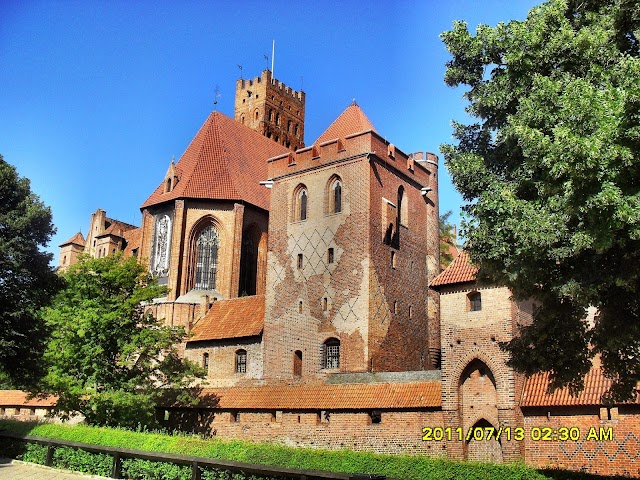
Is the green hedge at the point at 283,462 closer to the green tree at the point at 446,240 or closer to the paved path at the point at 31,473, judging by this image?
the paved path at the point at 31,473

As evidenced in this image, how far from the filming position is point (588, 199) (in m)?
10.2

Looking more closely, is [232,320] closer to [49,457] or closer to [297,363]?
[297,363]

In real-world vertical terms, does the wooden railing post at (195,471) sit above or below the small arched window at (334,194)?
below

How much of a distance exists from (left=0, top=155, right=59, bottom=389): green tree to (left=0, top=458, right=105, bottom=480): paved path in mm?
9632

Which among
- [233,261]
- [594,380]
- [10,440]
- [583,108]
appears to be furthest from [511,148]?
[233,261]

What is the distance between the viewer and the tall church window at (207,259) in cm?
3794

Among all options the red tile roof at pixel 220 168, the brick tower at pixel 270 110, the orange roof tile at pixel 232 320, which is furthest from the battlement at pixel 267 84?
the orange roof tile at pixel 232 320

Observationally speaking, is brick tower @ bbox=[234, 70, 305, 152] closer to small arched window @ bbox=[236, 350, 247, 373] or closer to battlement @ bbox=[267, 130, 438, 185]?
battlement @ bbox=[267, 130, 438, 185]

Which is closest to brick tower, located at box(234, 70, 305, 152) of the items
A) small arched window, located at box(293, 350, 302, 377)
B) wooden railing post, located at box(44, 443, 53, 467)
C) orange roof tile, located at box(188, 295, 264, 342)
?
orange roof tile, located at box(188, 295, 264, 342)

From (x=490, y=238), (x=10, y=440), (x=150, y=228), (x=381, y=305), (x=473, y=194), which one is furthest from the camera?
(x=150, y=228)

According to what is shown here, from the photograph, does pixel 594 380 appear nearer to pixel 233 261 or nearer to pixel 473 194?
pixel 473 194

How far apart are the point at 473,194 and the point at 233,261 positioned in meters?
25.1

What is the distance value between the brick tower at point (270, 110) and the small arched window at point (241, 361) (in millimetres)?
28716
